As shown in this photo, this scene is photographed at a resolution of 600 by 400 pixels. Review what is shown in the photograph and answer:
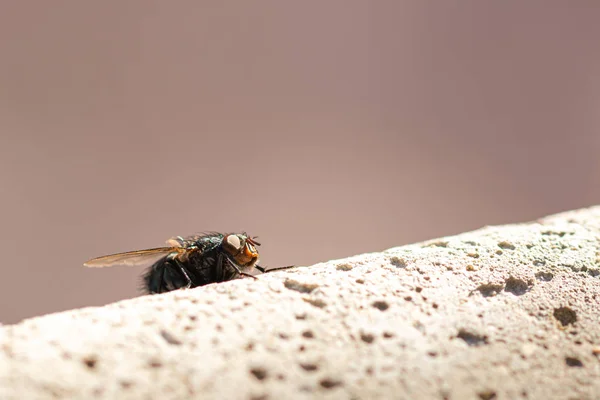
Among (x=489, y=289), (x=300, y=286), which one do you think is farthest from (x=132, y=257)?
(x=489, y=289)

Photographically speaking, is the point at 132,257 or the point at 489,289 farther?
the point at 132,257

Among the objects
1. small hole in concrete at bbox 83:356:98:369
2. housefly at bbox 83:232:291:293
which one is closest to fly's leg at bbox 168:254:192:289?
housefly at bbox 83:232:291:293

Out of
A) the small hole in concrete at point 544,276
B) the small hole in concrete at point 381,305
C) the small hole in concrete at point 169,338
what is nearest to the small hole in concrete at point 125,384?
the small hole in concrete at point 169,338

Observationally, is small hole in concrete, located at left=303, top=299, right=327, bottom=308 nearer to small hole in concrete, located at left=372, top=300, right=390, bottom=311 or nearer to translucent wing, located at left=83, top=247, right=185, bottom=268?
small hole in concrete, located at left=372, top=300, right=390, bottom=311

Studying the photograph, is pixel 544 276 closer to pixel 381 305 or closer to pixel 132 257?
pixel 381 305

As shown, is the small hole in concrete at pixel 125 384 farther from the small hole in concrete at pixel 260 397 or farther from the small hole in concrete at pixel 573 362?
the small hole in concrete at pixel 573 362

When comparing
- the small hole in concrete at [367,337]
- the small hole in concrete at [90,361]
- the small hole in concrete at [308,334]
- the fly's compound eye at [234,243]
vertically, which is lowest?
the small hole in concrete at [367,337]
